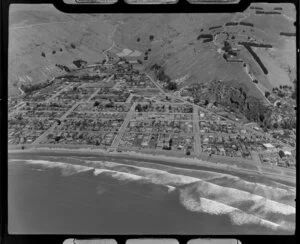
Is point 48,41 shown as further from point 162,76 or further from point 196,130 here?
point 196,130

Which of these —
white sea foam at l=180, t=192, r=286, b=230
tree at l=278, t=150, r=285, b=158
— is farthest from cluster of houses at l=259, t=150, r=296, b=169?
white sea foam at l=180, t=192, r=286, b=230

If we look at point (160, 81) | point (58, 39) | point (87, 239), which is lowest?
point (87, 239)

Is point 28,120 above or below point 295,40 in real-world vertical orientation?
below

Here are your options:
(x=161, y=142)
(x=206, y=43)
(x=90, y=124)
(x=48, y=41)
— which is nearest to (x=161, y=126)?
(x=161, y=142)

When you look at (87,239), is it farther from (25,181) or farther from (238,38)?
(238,38)

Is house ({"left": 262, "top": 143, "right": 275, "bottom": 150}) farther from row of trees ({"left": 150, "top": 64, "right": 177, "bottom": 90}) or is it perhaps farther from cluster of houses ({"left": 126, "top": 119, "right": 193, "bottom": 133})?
row of trees ({"left": 150, "top": 64, "right": 177, "bottom": 90})

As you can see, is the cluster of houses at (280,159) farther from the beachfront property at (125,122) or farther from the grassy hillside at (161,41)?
the grassy hillside at (161,41)

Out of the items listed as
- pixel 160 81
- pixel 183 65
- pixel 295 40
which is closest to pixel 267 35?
pixel 295 40
